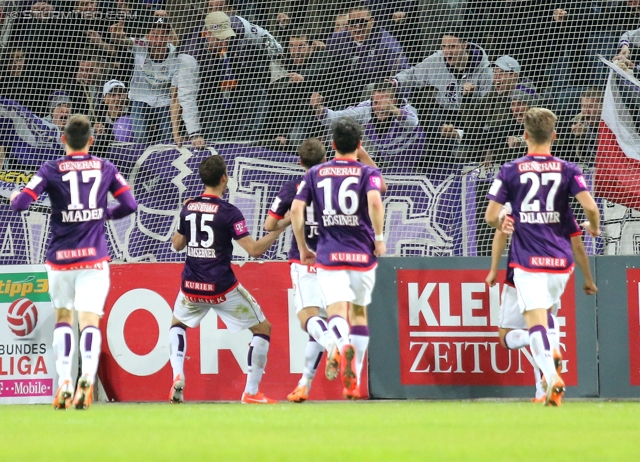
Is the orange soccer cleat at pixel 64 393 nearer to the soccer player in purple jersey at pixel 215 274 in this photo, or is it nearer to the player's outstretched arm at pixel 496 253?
the soccer player in purple jersey at pixel 215 274

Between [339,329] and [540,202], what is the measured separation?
1.66 m

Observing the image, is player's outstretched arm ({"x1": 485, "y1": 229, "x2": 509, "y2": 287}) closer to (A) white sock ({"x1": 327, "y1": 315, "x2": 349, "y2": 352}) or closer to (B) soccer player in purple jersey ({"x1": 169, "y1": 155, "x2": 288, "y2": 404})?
(A) white sock ({"x1": 327, "y1": 315, "x2": 349, "y2": 352})

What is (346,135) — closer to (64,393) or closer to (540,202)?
(540,202)

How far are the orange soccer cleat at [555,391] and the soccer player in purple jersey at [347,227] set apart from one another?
138 centimetres

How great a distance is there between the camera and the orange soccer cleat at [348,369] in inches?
271

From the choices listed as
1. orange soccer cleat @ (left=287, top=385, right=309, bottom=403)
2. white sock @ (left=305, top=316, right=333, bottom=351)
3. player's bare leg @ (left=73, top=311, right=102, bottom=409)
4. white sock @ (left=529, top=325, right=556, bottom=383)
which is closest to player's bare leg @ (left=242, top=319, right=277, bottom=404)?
orange soccer cleat @ (left=287, top=385, right=309, bottom=403)

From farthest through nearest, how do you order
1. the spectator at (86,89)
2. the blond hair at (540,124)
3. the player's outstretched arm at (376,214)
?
the spectator at (86,89)
the player's outstretched arm at (376,214)
the blond hair at (540,124)

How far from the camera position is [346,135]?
748 centimetres

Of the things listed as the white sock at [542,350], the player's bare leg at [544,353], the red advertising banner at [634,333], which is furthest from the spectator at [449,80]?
the white sock at [542,350]

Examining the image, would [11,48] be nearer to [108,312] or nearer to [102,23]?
[102,23]

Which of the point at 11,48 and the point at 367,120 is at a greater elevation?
the point at 11,48

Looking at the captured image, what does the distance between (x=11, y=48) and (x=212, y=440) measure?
7432 mm

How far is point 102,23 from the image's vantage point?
11.5 metres

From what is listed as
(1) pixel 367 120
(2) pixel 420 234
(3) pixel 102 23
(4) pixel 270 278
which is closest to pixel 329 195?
(4) pixel 270 278
